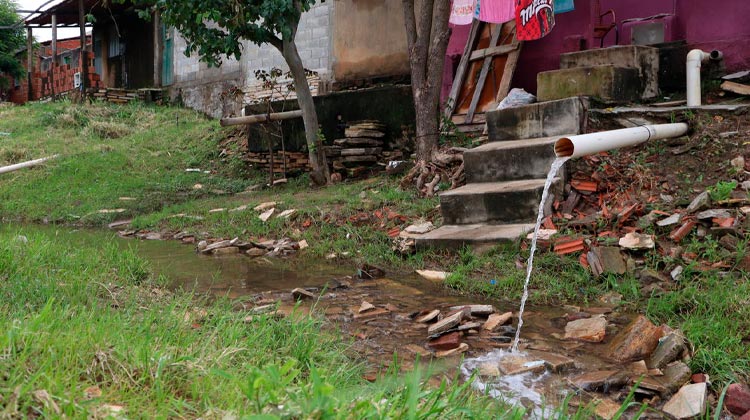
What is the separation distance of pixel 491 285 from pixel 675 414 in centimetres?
193

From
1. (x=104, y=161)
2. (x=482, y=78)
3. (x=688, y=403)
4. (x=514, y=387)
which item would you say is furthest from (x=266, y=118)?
(x=688, y=403)

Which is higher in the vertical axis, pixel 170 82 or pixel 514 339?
pixel 170 82

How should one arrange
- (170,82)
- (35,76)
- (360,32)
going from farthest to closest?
(35,76)
(170,82)
(360,32)

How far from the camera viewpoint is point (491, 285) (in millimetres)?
4387

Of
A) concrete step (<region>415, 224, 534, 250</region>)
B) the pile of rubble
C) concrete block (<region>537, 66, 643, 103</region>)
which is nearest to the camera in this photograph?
the pile of rubble

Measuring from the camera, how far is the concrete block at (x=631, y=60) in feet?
21.8

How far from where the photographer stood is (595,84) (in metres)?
6.37

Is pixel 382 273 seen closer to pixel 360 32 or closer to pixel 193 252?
pixel 193 252

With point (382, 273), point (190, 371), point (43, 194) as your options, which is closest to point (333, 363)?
point (190, 371)

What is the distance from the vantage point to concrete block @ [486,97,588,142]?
5973 millimetres

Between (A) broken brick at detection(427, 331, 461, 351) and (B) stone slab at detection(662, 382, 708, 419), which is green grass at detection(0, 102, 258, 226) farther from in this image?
(B) stone slab at detection(662, 382, 708, 419)

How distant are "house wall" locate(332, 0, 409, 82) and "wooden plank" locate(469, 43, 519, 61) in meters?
2.01

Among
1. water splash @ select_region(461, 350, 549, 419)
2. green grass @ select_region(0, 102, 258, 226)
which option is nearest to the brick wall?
green grass @ select_region(0, 102, 258, 226)

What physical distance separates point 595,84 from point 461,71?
2618 millimetres
